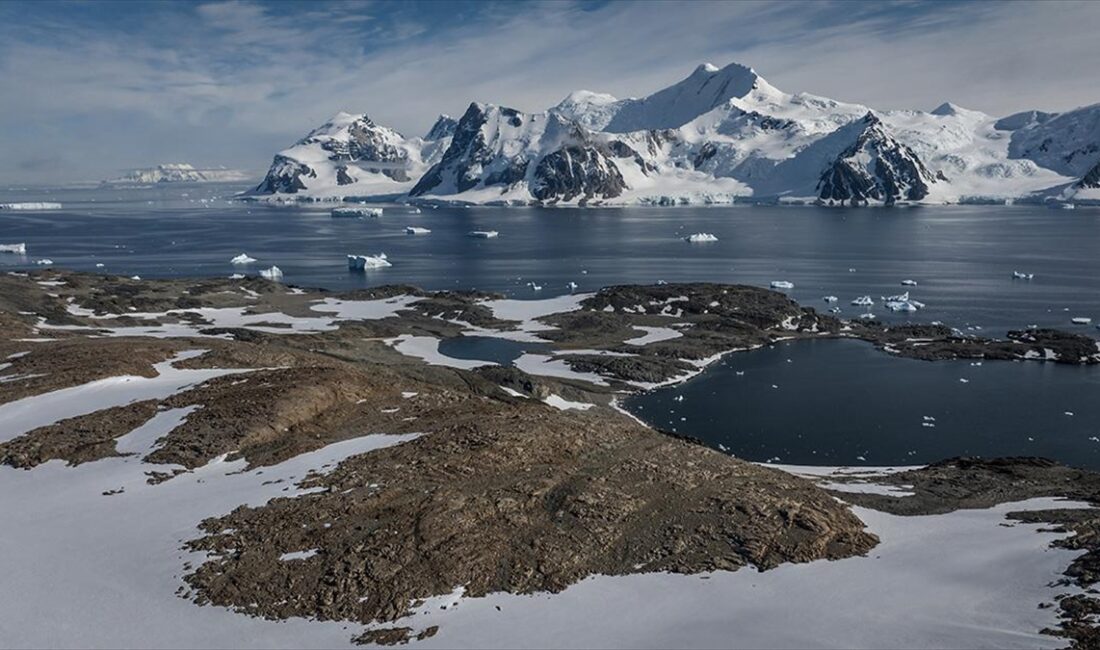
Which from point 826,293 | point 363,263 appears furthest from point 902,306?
point 363,263

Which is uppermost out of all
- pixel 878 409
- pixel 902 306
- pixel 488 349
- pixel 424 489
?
pixel 424 489

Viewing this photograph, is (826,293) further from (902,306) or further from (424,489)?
(424,489)

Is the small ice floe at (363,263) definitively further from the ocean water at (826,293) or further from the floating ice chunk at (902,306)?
the floating ice chunk at (902,306)

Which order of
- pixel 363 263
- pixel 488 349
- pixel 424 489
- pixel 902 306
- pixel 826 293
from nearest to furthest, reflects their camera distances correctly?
pixel 424 489
pixel 488 349
pixel 902 306
pixel 826 293
pixel 363 263

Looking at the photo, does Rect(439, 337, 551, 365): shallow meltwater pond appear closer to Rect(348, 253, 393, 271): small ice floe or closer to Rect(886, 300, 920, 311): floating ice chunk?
Rect(886, 300, 920, 311): floating ice chunk

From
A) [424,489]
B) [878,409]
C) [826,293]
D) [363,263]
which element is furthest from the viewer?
[363,263]
